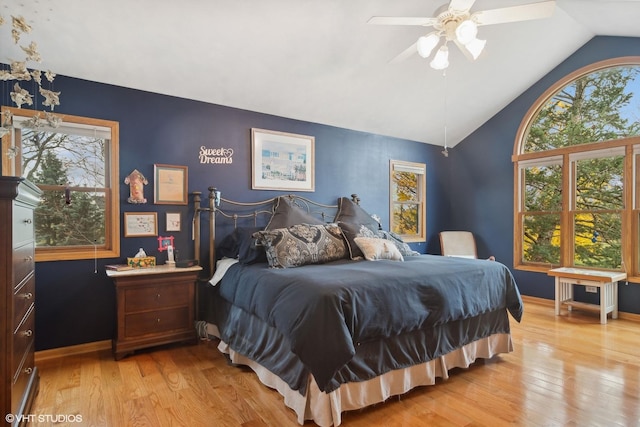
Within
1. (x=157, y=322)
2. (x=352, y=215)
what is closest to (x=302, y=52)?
(x=352, y=215)

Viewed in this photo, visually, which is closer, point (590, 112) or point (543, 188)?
point (590, 112)

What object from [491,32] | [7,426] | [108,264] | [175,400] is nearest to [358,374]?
[175,400]

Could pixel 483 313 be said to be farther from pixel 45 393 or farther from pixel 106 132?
pixel 106 132

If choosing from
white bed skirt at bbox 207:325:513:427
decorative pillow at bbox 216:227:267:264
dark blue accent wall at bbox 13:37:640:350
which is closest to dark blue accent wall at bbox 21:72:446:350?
dark blue accent wall at bbox 13:37:640:350

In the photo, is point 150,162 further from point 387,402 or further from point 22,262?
point 387,402

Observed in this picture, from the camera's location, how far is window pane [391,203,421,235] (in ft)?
17.1

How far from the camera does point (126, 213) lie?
319 centimetres

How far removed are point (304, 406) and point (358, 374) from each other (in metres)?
0.35

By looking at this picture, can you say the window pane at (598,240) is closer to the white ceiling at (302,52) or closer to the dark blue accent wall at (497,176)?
the dark blue accent wall at (497,176)

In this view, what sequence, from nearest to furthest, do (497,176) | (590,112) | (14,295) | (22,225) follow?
(14,295) → (22,225) → (590,112) → (497,176)

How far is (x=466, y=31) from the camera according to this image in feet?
7.59

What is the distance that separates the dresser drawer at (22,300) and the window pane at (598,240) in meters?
5.54

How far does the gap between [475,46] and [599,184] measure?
10.1 ft

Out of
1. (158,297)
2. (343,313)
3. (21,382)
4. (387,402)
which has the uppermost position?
(343,313)
